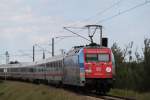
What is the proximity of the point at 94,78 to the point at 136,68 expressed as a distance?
27.9 ft

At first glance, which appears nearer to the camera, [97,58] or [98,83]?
[98,83]

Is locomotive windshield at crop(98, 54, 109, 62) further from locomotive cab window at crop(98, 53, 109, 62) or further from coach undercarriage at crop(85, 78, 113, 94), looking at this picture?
coach undercarriage at crop(85, 78, 113, 94)

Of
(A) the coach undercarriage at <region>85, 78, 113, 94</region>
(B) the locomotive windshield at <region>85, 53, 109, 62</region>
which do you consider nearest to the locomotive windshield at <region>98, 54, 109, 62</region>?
(B) the locomotive windshield at <region>85, 53, 109, 62</region>

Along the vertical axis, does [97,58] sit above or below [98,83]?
above

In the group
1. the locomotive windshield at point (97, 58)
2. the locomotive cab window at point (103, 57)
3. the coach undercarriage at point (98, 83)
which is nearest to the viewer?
the coach undercarriage at point (98, 83)

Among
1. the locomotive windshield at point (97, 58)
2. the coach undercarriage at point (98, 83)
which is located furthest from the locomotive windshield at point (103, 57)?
the coach undercarriage at point (98, 83)

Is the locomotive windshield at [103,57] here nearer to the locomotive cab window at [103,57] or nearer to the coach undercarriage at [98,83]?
the locomotive cab window at [103,57]

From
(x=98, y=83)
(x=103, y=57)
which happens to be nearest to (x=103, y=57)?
(x=103, y=57)

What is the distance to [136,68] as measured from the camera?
37.5m

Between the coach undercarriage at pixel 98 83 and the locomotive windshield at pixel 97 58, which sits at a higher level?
the locomotive windshield at pixel 97 58

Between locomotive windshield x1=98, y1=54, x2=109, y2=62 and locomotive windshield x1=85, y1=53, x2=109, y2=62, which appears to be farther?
locomotive windshield x1=98, y1=54, x2=109, y2=62

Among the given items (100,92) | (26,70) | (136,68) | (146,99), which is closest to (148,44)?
(136,68)

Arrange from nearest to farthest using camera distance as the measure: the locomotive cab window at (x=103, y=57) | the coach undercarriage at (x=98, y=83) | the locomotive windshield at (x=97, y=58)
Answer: the coach undercarriage at (x=98, y=83) < the locomotive windshield at (x=97, y=58) < the locomotive cab window at (x=103, y=57)

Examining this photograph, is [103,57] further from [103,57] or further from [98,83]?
[98,83]
